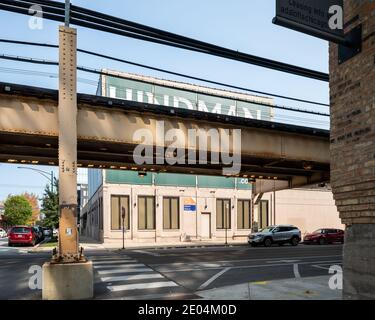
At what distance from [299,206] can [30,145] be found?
3299 cm

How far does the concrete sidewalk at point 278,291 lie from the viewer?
10008mm

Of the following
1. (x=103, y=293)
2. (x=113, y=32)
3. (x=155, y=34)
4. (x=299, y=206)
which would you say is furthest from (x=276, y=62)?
(x=299, y=206)

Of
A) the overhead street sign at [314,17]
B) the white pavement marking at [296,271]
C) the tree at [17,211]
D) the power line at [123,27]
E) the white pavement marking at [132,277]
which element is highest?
the power line at [123,27]

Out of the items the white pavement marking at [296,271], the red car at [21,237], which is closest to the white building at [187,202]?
the red car at [21,237]

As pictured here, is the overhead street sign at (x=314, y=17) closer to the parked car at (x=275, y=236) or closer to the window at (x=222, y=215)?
the parked car at (x=275, y=236)

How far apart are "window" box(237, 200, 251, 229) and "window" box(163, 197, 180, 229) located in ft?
22.7

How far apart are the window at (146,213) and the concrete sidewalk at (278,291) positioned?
86.0 feet

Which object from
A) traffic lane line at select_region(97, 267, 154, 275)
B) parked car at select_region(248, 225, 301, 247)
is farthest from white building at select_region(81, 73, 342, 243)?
traffic lane line at select_region(97, 267, 154, 275)

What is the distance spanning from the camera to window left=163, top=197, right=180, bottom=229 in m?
39.0

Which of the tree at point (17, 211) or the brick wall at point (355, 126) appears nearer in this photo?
the brick wall at point (355, 126)

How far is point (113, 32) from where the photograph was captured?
10844 mm

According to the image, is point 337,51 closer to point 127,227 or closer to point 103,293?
point 103,293

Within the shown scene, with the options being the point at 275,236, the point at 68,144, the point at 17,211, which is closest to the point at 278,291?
the point at 68,144

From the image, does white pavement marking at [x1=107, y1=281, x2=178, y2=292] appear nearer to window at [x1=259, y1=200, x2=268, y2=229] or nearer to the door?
the door
